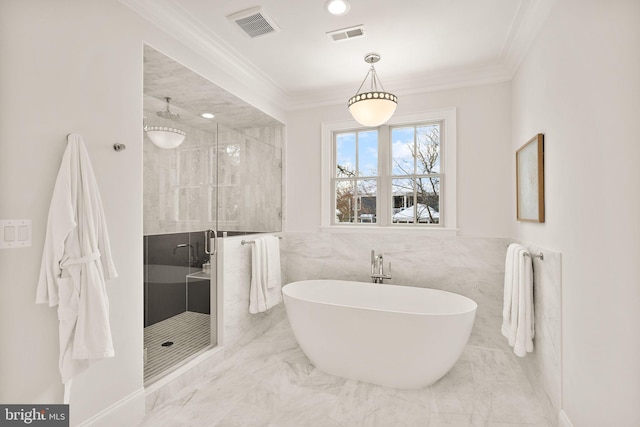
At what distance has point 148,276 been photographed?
2.30 m

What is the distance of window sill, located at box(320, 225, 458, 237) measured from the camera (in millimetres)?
3174

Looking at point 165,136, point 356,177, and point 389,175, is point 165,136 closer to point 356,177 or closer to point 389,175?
point 356,177

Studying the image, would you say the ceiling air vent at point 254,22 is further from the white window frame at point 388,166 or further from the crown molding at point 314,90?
the white window frame at point 388,166

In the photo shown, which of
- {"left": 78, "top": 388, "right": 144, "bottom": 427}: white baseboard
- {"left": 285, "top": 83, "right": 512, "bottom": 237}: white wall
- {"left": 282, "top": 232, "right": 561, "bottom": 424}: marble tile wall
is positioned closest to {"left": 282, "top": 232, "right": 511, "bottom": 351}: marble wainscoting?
{"left": 282, "top": 232, "right": 561, "bottom": 424}: marble tile wall

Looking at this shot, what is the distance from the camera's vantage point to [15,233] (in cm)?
139

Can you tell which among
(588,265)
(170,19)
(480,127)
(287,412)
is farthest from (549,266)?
(170,19)

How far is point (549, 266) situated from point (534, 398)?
0.98 m

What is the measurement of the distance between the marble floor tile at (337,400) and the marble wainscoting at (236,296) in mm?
274

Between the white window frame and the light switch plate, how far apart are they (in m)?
2.60

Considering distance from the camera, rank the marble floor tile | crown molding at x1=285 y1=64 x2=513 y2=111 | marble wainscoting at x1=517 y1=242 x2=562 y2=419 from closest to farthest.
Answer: marble wainscoting at x1=517 y1=242 x2=562 y2=419
the marble floor tile
crown molding at x1=285 y1=64 x2=513 y2=111

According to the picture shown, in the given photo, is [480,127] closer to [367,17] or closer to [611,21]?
[367,17]

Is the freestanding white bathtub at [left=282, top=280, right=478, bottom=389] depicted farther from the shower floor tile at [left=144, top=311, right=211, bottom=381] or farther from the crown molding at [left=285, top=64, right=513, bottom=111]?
the crown molding at [left=285, top=64, right=513, bottom=111]

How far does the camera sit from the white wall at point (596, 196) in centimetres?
117

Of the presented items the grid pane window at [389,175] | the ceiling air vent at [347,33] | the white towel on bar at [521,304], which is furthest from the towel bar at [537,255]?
the ceiling air vent at [347,33]
